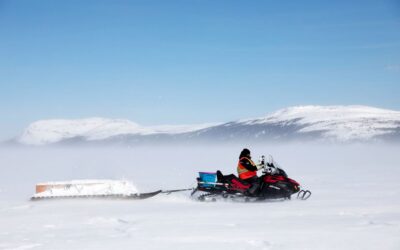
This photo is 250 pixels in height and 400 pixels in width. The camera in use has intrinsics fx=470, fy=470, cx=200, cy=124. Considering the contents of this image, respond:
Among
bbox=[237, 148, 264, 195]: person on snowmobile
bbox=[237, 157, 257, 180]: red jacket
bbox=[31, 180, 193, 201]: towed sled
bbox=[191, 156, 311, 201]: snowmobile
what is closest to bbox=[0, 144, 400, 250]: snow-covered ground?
bbox=[31, 180, 193, 201]: towed sled

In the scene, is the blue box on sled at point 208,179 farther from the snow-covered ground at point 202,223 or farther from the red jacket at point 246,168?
the red jacket at point 246,168

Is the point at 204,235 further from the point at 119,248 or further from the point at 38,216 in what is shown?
the point at 38,216

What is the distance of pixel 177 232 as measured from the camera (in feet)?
24.4

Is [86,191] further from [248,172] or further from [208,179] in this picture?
[248,172]

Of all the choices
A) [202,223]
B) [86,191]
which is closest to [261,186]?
[202,223]

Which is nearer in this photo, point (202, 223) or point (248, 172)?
point (202, 223)

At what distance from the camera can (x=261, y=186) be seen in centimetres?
1112

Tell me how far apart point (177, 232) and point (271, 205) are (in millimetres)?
3728

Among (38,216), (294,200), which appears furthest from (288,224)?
(38,216)

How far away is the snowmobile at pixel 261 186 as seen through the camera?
11.1 m

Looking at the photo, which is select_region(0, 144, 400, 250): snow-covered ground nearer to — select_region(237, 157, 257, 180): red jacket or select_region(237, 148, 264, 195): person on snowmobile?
select_region(237, 148, 264, 195): person on snowmobile

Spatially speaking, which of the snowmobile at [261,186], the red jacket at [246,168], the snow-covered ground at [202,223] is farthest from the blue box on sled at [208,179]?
the red jacket at [246,168]

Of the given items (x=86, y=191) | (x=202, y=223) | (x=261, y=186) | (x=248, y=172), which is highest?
(x=248, y=172)

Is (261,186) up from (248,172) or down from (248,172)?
down
